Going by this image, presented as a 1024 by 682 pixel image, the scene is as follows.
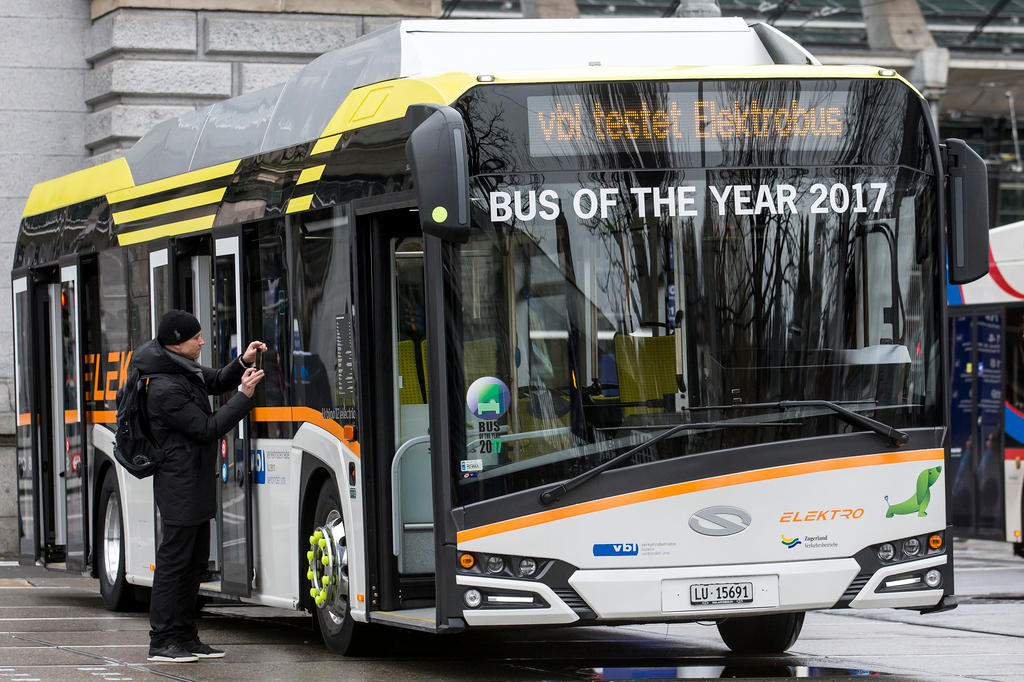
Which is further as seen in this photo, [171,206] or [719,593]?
[171,206]

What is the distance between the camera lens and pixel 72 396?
1359 cm

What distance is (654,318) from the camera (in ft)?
27.3

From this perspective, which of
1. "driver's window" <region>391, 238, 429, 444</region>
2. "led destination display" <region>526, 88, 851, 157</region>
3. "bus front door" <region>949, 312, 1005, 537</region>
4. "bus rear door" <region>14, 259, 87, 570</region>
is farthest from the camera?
"bus front door" <region>949, 312, 1005, 537</region>

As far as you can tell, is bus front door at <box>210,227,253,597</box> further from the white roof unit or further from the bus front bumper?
the bus front bumper

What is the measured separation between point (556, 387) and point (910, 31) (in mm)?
22188

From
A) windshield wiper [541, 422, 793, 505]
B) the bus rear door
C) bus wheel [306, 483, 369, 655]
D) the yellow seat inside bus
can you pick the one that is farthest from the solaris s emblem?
the bus rear door

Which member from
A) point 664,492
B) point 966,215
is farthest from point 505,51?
point 664,492

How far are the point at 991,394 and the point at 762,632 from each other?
26.8ft

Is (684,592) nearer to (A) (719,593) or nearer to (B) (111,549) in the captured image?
(A) (719,593)

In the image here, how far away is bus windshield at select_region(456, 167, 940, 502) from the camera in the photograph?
8.26 metres

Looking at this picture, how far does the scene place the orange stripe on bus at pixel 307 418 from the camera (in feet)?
30.8

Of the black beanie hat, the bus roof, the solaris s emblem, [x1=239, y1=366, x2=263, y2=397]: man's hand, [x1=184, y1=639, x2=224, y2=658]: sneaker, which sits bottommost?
[x1=184, y1=639, x2=224, y2=658]: sneaker

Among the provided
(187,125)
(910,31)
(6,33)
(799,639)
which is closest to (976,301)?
(799,639)

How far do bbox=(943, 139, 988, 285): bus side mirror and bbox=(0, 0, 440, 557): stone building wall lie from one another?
34.9 ft
